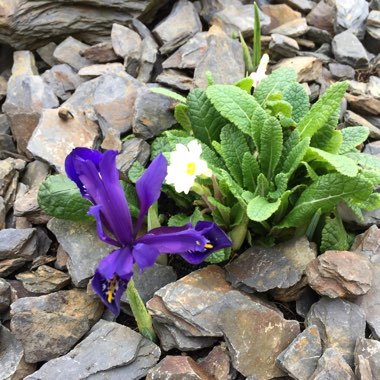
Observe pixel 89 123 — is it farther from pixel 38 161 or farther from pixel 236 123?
pixel 236 123

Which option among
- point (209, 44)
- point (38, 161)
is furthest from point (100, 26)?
point (38, 161)

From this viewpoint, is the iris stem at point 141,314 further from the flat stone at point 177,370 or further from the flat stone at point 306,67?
the flat stone at point 306,67

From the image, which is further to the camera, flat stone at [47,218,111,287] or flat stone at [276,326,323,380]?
flat stone at [47,218,111,287]

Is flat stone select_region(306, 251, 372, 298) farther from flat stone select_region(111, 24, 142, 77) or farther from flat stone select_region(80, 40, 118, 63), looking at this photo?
flat stone select_region(80, 40, 118, 63)

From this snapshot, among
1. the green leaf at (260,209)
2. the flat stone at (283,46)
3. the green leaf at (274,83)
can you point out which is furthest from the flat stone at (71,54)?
the green leaf at (260,209)

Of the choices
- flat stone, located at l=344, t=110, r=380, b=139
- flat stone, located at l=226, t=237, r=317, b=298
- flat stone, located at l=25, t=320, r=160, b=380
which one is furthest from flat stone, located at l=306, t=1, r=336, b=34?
flat stone, located at l=25, t=320, r=160, b=380

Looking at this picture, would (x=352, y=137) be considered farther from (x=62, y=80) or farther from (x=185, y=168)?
(x=62, y=80)
